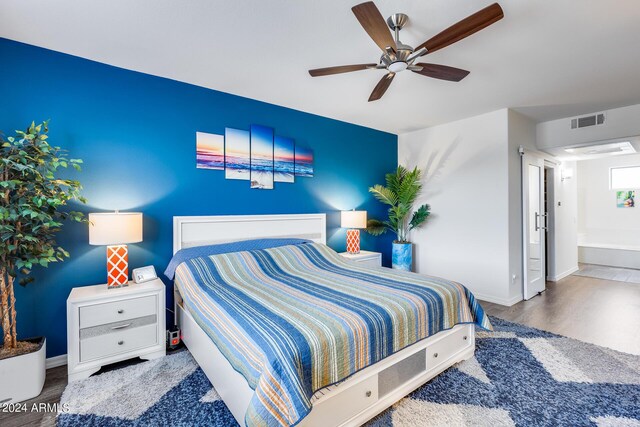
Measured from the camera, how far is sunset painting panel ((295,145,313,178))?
377 centimetres

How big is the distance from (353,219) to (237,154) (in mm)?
1714

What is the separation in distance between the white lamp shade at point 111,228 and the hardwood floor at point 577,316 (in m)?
1.06

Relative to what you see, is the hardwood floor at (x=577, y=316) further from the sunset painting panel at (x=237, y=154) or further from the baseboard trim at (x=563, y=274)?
the sunset painting panel at (x=237, y=154)

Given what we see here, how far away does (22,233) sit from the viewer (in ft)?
6.24

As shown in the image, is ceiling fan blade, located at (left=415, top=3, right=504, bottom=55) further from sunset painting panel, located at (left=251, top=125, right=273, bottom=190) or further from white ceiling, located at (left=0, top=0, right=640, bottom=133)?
sunset painting panel, located at (left=251, top=125, right=273, bottom=190)

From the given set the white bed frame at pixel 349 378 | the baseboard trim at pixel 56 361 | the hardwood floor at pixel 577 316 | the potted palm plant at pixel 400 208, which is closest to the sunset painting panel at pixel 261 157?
the white bed frame at pixel 349 378

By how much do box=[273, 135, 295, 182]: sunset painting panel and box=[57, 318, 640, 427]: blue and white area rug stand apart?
2126mm

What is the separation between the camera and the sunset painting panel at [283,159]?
11.7 feet

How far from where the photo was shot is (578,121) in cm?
400

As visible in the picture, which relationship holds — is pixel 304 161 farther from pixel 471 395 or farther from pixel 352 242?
pixel 471 395

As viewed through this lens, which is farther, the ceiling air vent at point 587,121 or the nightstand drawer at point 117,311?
the ceiling air vent at point 587,121

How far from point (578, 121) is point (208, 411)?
5396 millimetres

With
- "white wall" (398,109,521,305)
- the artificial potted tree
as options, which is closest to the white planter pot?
the artificial potted tree

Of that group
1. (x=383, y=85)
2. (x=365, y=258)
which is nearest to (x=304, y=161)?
(x=365, y=258)
